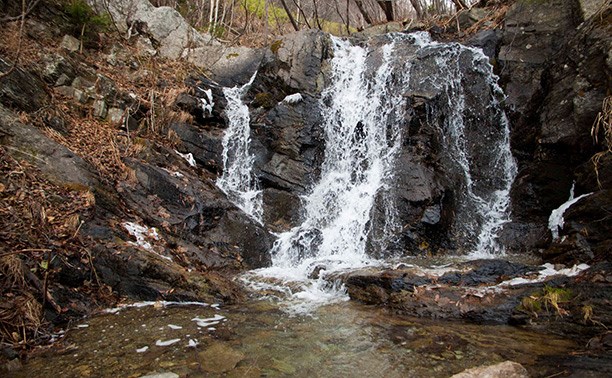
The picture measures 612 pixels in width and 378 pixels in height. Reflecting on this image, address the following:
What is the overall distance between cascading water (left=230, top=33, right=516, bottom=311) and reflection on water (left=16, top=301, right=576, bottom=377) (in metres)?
2.51

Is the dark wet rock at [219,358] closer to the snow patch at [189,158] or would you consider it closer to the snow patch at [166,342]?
the snow patch at [166,342]

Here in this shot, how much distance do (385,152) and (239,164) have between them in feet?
12.4

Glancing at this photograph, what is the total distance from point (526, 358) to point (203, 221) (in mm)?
5673

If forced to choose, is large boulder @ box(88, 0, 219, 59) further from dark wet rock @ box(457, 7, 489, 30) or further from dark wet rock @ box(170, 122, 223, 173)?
dark wet rock @ box(457, 7, 489, 30)

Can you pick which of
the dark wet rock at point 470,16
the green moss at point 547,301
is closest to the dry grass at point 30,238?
the green moss at point 547,301

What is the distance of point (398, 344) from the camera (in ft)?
11.7

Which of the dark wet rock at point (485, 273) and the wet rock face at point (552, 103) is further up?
the wet rock face at point (552, 103)

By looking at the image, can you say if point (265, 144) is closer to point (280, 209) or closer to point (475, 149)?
point (280, 209)

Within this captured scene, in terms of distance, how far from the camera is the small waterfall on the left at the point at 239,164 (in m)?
8.95

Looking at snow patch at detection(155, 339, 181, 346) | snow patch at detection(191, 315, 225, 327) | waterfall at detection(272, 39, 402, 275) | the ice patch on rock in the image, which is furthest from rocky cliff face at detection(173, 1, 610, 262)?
snow patch at detection(155, 339, 181, 346)

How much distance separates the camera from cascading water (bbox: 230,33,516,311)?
801 centimetres

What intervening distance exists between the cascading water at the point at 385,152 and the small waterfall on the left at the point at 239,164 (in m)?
0.15

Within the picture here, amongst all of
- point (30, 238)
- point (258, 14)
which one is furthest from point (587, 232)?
point (258, 14)

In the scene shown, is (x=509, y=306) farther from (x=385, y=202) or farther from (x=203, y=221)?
(x=203, y=221)
